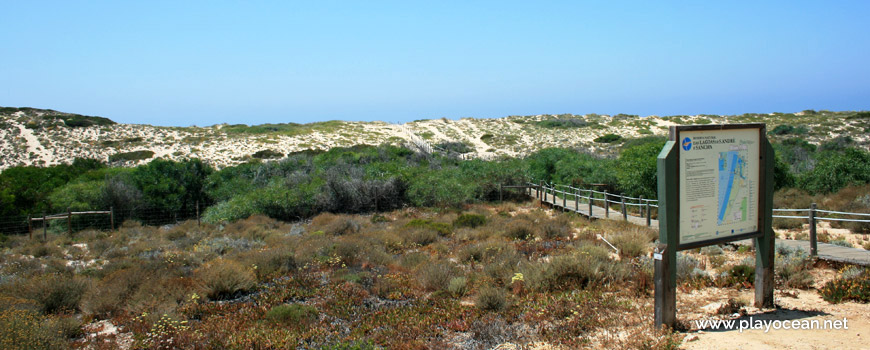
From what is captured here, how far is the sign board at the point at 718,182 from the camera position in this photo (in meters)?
5.74

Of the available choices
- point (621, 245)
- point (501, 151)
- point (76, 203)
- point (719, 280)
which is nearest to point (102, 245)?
point (76, 203)

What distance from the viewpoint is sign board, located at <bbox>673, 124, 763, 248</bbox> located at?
5.74 meters

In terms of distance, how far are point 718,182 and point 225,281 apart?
7747mm

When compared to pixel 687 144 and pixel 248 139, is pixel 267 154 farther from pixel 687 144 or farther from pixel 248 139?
pixel 687 144

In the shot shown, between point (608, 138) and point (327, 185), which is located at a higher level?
point (608, 138)

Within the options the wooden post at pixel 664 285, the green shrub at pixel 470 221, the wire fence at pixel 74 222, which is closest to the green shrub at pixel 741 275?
the wooden post at pixel 664 285

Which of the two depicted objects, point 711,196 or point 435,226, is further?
point 435,226

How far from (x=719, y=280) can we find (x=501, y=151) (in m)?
42.3

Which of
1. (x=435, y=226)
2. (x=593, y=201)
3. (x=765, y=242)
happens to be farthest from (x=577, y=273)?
(x=593, y=201)

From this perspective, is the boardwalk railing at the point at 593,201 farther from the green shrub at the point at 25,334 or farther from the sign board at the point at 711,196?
the green shrub at the point at 25,334

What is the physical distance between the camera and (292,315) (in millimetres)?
7137

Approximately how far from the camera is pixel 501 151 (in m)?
49.9

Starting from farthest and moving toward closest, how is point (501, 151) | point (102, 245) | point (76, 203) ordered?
point (501, 151) < point (76, 203) < point (102, 245)

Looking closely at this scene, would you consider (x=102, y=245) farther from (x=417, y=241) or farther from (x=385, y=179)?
(x=385, y=179)
